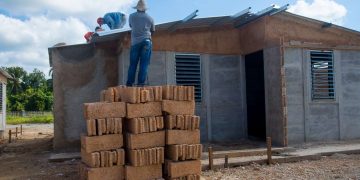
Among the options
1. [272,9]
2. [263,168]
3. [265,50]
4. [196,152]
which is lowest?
[263,168]

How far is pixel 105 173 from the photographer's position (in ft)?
21.7

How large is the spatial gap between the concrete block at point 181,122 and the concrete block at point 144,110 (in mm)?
223

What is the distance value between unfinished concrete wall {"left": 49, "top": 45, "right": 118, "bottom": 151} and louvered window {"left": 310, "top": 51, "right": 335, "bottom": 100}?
22.1ft

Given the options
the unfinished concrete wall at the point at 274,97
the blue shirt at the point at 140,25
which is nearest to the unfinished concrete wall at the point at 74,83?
the unfinished concrete wall at the point at 274,97

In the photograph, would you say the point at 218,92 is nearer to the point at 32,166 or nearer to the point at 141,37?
the point at 141,37

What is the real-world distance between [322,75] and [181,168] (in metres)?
7.73

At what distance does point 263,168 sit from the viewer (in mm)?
9203

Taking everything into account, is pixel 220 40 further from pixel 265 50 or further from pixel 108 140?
pixel 108 140

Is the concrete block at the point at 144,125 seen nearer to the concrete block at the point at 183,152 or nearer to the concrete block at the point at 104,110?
the concrete block at the point at 104,110

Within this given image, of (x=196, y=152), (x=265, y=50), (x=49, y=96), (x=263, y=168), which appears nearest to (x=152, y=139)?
(x=196, y=152)

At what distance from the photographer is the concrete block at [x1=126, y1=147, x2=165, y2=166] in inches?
261

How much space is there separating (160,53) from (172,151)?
5.89 metres

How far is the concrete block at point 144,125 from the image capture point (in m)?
6.67

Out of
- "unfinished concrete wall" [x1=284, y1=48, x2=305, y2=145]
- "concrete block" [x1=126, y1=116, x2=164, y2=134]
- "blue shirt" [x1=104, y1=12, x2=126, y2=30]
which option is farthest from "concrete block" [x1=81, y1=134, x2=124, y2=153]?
"blue shirt" [x1=104, y1=12, x2=126, y2=30]
